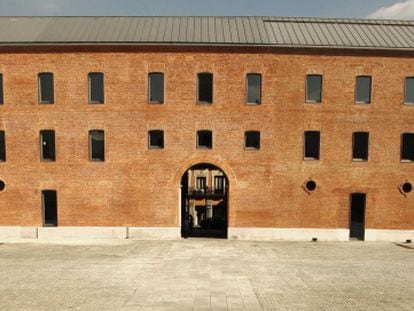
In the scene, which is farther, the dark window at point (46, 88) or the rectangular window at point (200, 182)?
the rectangular window at point (200, 182)

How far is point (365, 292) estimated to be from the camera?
1018 cm

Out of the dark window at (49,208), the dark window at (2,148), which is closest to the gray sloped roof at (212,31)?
the dark window at (2,148)

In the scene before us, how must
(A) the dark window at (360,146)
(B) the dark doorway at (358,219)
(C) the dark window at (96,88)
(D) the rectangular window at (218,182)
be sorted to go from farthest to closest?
(D) the rectangular window at (218,182) → (B) the dark doorway at (358,219) → (A) the dark window at (360,146) → (C) the dark window at (96,88)

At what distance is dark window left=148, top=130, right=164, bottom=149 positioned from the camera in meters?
17.7

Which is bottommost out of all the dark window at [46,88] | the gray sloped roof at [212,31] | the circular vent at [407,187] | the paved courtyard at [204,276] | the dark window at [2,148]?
the paved courtyard at [204,276]

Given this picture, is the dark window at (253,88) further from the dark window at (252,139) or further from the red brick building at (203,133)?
the dark window at (252,139)

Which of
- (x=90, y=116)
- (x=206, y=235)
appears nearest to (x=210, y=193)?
(x=206, y=235)

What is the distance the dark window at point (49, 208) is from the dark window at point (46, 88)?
5.36 meters

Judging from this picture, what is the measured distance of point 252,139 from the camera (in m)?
17.8

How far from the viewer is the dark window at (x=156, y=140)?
17688 mm

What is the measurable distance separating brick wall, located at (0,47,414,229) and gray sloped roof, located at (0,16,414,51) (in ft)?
2.38

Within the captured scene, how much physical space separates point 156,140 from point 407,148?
48.3ft

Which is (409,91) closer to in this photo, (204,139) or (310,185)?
(310,185)

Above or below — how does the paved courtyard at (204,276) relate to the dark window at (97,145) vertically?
below
